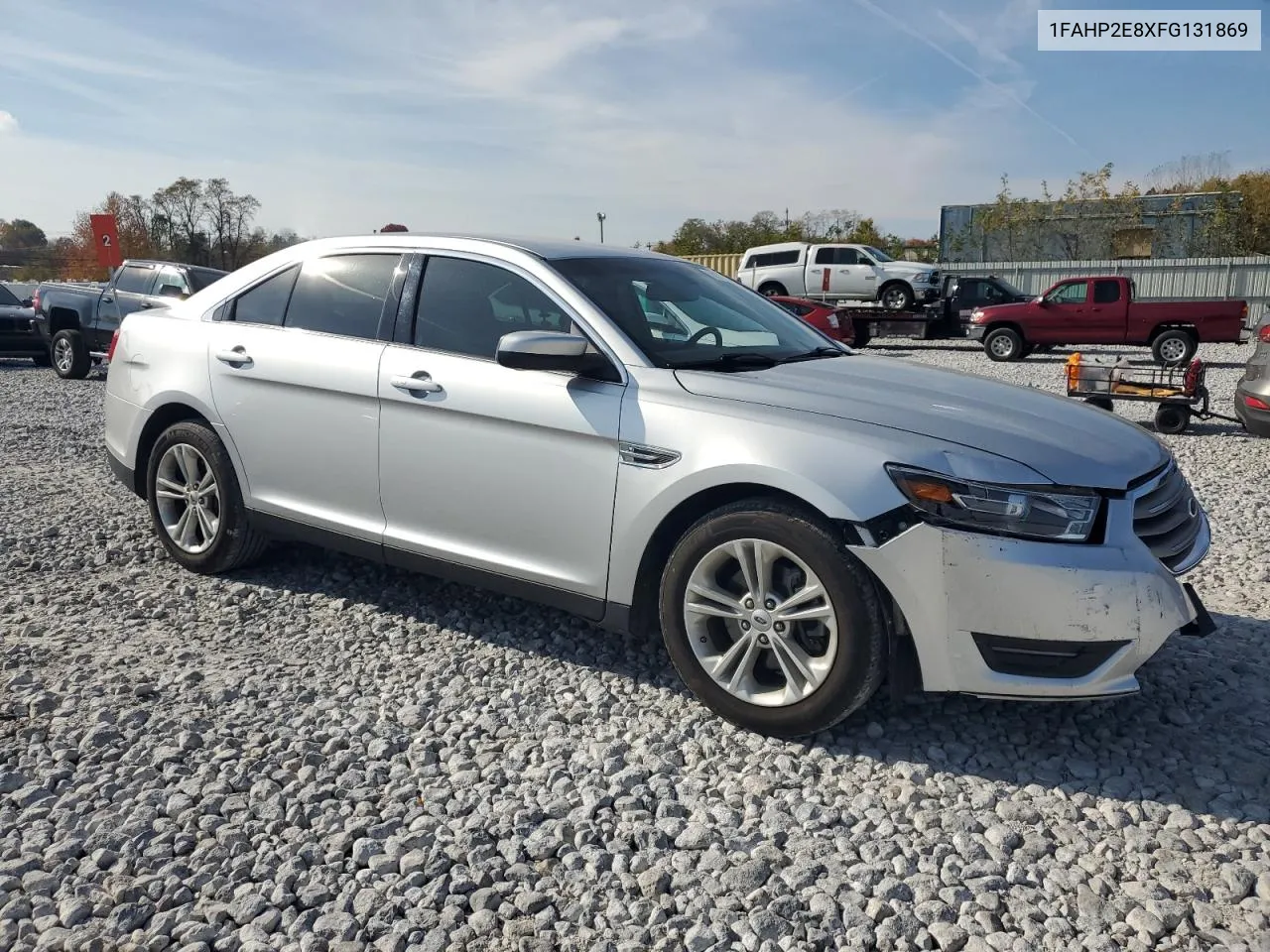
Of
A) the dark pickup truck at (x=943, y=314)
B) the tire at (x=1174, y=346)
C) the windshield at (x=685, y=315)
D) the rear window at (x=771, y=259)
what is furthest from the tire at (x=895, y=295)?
the windshield at (x=685, y=315)

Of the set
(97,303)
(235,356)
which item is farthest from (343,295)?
(97,303)

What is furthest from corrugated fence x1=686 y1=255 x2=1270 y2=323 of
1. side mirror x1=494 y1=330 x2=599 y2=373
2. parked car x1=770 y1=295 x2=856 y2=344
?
side mirror x1=494 y1=330 x2=599 y2=373

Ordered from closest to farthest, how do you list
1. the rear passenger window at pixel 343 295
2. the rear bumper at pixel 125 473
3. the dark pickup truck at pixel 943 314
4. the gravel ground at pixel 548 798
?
1. the gravel ground at pixel 548 798
2. the rear passenger window at pixel 343 295
3. the rear bumper at pixel 125 473
4. the dark pickup truck at pixel 943 314

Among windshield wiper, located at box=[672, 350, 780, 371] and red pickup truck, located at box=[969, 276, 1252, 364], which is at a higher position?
red pickup truck, located at box=[969, 276, 1252, 364]

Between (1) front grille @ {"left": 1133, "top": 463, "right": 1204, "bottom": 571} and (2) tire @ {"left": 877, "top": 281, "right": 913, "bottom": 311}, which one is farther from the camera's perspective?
(2) tire @ {"left": 877, "top": 281, "right": 913, "bottom": 311}

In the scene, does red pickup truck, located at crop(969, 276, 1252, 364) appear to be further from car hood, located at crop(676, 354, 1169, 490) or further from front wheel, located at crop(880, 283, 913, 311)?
car hood, located at crop(676, 354, 1169, 490)

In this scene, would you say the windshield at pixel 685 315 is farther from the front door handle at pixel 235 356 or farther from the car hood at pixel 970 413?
the front door handle at pixel 235 356

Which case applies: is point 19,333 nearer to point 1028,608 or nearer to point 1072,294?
point 1028,608

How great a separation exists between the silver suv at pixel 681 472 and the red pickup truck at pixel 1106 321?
16.7m

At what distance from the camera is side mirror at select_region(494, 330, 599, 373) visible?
140 inches

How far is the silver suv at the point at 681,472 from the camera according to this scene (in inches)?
121

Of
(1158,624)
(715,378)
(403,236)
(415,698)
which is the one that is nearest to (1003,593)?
(1158,624)

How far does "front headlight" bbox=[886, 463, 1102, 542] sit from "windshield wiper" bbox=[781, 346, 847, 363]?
3.74ft

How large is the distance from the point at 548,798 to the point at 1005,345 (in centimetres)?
1899
